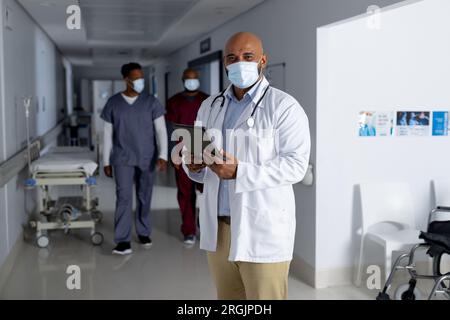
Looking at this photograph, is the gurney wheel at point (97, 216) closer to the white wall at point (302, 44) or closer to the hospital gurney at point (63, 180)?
the hospital gurney at point (63, 180)

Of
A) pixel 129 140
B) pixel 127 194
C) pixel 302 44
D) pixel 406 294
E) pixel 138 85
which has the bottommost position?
pixel 406 294

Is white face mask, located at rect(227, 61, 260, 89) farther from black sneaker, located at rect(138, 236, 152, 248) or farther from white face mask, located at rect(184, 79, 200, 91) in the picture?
black sneaker, located at rect(138, 236, 152, 248)

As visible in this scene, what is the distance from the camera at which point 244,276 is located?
209cm

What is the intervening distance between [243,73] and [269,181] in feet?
1.35

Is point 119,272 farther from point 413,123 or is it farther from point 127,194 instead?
point 413,123

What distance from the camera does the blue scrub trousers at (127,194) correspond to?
4754 mm

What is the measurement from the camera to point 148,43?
9.85 m

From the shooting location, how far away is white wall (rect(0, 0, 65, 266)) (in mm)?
4328

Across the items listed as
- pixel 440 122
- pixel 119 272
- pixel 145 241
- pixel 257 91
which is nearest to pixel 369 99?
pixel 440 122

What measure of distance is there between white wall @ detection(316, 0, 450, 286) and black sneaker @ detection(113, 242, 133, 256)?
170 centimetres

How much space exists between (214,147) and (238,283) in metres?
0.58

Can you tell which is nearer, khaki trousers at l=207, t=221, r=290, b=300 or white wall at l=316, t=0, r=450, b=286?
khaki trousers at l=207, t=221, r=290, b=300

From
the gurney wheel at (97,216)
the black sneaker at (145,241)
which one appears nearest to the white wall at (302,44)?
the black sneaker at (145,241)

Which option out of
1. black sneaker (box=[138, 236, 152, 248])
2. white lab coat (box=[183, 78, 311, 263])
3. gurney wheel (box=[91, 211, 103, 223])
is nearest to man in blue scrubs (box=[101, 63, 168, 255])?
black sneaker (box=[138, 236, 152, 248])
